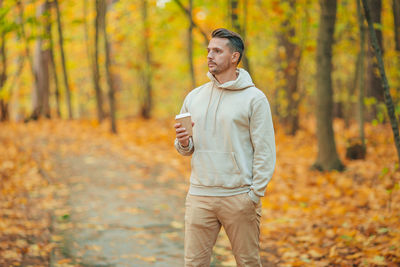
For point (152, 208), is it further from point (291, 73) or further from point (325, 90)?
point (291, 73)

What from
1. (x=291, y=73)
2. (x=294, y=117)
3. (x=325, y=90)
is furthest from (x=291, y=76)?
(x=325, y=90)

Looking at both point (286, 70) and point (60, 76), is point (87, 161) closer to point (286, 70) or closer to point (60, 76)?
point (286, 70)

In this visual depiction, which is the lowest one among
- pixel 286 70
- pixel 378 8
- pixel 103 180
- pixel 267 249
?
pixel 267 249

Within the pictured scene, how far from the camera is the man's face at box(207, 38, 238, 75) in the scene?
3037mm

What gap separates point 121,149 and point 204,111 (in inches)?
371

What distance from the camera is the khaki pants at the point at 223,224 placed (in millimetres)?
3025

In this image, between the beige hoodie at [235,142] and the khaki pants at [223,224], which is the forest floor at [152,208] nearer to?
the khaki pants at [223,224]

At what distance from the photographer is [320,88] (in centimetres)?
916

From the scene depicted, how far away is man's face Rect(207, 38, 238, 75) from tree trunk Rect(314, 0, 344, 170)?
6.44 m

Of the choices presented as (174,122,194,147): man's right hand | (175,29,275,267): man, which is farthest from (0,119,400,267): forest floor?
(174,122,194,147): man's right hand

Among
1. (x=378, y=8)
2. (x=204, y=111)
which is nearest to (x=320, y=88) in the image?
(x=378, y=8)

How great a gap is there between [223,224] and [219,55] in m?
1.27

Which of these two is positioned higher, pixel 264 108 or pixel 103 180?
pixel 264 108

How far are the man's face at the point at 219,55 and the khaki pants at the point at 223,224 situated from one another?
96 cm
